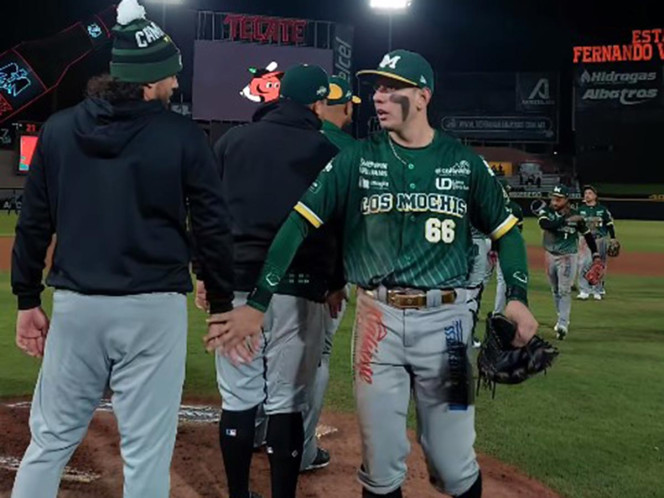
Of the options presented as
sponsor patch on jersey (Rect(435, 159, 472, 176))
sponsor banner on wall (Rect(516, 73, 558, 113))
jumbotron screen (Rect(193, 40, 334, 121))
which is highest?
sponsor banner on wall (Rect(516, 73, 558, 113))

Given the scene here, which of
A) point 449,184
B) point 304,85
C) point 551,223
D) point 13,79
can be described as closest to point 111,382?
point 449,184

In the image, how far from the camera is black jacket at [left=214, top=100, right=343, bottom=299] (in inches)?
149

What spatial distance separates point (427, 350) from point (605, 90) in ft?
177

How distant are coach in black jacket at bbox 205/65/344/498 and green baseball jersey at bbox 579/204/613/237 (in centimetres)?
1081

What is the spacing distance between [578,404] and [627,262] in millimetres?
15154

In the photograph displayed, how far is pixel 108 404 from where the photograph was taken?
5898 millimetres

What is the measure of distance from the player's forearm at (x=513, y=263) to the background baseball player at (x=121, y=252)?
47.5 inches

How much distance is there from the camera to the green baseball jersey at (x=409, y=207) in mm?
3180

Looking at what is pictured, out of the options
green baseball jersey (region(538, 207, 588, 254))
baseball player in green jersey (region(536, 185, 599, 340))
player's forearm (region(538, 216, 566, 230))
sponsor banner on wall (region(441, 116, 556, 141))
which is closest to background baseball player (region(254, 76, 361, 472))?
baseball player in green jersey (region(536, 185, 599, 340))

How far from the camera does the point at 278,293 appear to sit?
12.5 feet

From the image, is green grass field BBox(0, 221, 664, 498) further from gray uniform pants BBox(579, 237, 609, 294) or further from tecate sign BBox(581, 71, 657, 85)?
tecate sign BBox(581, 71, 657, 85)

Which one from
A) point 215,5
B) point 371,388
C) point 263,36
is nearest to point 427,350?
point 371,388

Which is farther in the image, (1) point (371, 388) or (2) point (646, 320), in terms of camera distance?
(2) point (646, 320)

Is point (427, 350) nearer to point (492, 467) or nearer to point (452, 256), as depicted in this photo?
point (452, 256)
